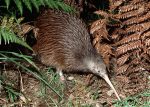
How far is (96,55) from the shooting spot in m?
5.29

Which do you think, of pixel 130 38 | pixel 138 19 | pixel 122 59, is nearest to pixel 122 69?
pixel 122 59

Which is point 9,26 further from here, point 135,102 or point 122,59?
point 135,102

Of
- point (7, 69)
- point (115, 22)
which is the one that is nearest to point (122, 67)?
point (115, 22)

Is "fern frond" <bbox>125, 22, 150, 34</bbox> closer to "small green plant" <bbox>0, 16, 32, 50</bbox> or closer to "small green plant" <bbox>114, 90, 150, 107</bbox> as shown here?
"small green plant" <bbox>114, 90, 150, 107</bbox>

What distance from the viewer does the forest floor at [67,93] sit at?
5004mm

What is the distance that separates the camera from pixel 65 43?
17.5ft

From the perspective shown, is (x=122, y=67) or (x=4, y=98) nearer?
(x=4, y=98)

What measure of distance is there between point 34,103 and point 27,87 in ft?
1.11

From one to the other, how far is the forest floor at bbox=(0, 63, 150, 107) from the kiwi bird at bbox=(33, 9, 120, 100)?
0.62 ft

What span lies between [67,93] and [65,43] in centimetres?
61

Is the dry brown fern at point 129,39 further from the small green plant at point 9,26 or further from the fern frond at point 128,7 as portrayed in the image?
the small green plant at point 9,26

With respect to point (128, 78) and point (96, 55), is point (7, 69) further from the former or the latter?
point (128, 78)

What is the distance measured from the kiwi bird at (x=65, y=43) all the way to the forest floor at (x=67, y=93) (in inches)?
7.5

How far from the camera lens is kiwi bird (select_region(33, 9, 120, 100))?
5.31m
